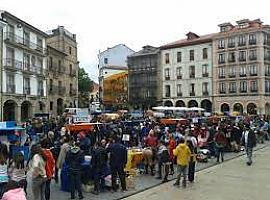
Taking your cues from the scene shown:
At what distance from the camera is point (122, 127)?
22.3m

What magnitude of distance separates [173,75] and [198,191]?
56503mm

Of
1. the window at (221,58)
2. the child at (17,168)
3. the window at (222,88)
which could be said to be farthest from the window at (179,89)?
the child at (17,168)

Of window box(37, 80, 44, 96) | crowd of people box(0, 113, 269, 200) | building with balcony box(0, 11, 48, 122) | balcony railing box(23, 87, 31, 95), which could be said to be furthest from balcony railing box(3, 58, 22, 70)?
crowd of people box(0, 113, 269, 200)

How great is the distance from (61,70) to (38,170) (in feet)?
155

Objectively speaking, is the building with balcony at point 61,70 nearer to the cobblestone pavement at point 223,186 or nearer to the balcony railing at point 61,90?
the balcony railing at point 61,90

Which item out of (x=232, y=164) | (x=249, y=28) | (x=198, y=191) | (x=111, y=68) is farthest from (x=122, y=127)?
(x=111, y=68)

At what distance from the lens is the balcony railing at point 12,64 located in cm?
4019

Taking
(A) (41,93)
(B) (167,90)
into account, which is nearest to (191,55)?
(B) (167,90)

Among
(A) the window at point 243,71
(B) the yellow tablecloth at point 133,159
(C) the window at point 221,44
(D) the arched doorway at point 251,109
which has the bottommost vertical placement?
(B) the yellow tablecloth at point 133,159

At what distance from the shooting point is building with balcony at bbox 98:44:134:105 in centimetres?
8781

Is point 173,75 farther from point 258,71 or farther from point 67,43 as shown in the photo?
point 67,43

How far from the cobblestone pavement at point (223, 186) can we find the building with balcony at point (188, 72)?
4793 cm

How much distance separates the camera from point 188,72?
66688mm

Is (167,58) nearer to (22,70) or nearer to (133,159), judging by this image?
(22,70)
